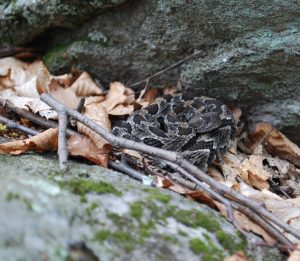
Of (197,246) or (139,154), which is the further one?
(139,154)

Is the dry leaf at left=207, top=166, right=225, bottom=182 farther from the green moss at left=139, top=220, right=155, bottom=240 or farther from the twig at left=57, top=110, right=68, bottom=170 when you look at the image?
the green moss at left=139, top=220, right=155, bottom=240

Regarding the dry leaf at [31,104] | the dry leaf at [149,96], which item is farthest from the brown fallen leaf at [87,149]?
the dry leaf at [149,96]

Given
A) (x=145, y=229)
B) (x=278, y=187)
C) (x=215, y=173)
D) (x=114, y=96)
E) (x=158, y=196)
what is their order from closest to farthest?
(x=145, y=229)
(x=158, y=196)
(x=278, y=187)
(x=215, y=173)
(x=114, y=96)

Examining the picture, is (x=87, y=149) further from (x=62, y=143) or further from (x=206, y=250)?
(x=206, y=250)

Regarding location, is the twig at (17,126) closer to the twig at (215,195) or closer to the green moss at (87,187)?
the green moss at (87,187)

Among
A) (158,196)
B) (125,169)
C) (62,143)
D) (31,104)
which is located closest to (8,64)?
(31,104)
